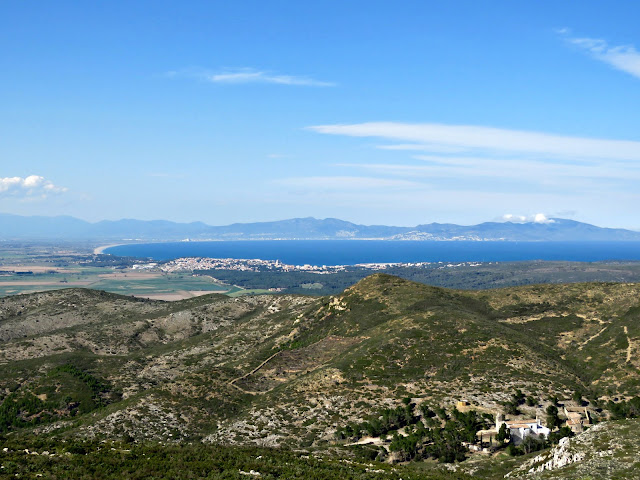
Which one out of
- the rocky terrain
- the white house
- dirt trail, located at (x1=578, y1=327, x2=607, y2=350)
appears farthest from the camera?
dirt trail, located at (x1=578, y1=327, x2=607, y2=350)

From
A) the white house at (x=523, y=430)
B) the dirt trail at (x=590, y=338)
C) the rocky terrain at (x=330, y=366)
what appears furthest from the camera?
the dirt trail at (x=590, y=338)

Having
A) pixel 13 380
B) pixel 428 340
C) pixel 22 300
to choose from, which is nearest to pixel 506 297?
pixel 428 340

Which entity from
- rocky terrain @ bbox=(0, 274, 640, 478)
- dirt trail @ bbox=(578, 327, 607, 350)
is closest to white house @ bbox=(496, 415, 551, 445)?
rocky terrain @ bbox=(0, 274, 640, 478)

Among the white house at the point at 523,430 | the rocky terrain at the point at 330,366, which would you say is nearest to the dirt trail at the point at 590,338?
the rocky terrain at the point at 330,366

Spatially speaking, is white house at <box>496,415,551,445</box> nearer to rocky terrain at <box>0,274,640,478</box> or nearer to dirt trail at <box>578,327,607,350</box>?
rocky terrain at <box>0,274,640,478</box>

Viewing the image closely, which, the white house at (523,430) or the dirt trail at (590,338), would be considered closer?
the white house at (523,430)

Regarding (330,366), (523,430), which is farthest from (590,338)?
(330,366)

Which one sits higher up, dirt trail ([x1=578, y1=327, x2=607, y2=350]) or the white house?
dirt trail ([x1=578, y1=327, x2=607, y2=350])

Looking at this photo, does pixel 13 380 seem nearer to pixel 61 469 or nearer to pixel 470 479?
pixel 61 469

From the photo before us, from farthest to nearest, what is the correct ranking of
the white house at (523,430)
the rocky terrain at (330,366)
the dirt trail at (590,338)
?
the dirt trail at (590,338) < the rocky terrain at (330,366) < the white house at (523,430)

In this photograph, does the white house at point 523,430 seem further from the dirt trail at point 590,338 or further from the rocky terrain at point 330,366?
the dirt trail at point 590,338

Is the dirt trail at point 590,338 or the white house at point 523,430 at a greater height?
the dirt trail at point 590,338
